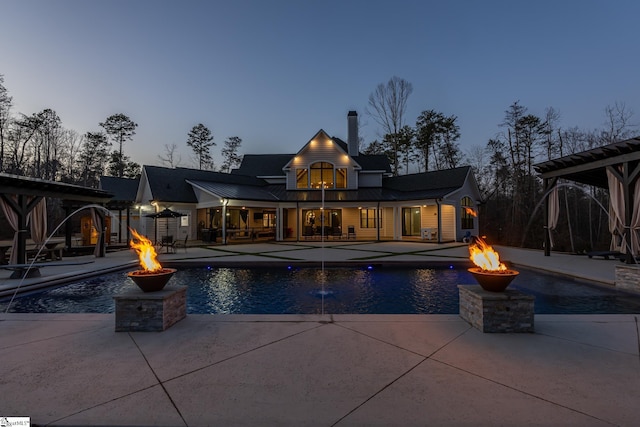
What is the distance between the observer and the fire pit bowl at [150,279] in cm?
421

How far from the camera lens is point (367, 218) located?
2181 centimetres

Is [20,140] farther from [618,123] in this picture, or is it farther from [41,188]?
[618,123]

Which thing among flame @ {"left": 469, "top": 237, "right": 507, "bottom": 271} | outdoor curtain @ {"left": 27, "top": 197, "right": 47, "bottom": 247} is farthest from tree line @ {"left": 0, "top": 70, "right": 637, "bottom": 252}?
outdoor curtain @ {"left": 27, "top": 197, "right": 47, "bottom": 247}

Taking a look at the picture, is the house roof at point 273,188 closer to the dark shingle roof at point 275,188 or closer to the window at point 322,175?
the dark shingle roof at point 275,188

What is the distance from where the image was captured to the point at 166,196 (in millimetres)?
19375

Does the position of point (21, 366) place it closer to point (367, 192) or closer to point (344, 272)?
point (344, 272)

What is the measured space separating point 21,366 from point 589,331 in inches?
278

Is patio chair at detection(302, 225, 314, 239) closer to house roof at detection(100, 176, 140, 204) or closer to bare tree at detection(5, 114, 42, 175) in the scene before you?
house roof at detection(100, 176, 140, 204)

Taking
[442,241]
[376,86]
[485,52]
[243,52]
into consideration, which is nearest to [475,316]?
[442,241]

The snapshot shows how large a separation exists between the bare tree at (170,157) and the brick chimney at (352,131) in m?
25.7

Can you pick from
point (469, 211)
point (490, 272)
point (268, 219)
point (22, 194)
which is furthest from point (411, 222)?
point (22, 194)

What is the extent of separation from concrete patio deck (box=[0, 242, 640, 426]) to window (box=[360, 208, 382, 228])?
1723 cm

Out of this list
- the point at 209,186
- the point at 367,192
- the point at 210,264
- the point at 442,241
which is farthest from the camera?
the point at 367,192

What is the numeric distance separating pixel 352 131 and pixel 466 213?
11.2 metres
